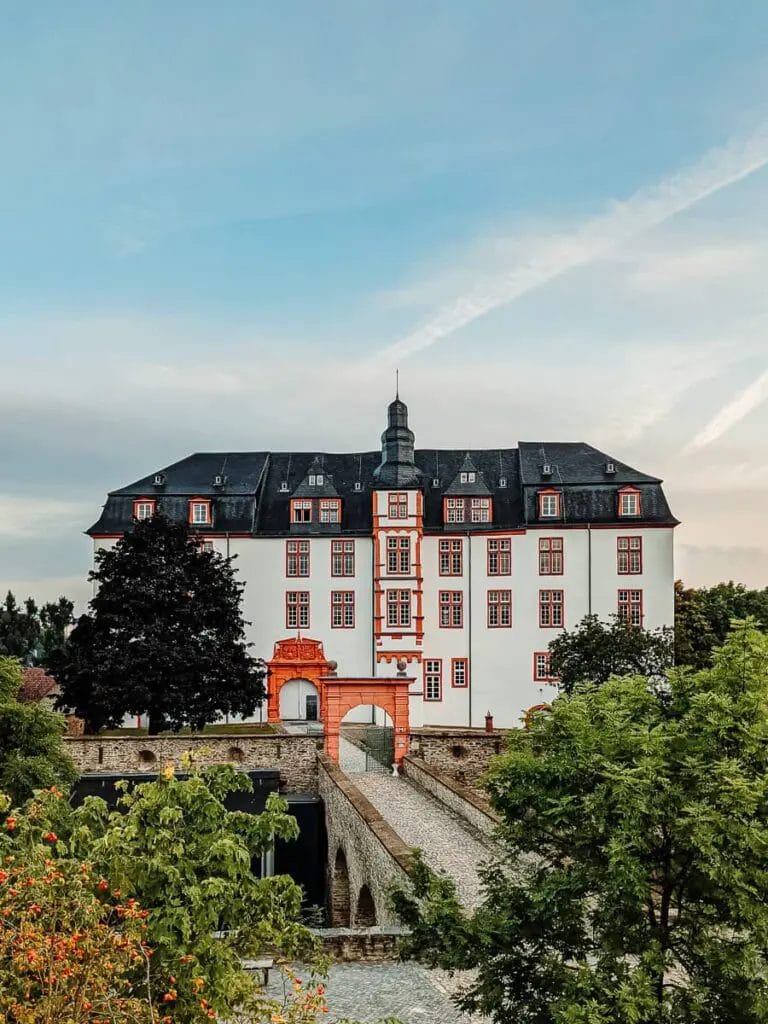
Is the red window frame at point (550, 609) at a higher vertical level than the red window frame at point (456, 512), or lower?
lower

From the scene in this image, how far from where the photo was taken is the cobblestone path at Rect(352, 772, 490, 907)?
15.1 m

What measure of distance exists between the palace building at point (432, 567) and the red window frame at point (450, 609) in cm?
6

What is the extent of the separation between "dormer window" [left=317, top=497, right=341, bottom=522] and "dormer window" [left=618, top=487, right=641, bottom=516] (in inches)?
474

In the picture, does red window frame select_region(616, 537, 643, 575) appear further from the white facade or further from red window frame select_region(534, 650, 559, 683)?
red window frame select_region(534, 650, 559, 683)

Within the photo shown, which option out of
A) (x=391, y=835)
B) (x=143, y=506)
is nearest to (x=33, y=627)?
(x=143, y=506)

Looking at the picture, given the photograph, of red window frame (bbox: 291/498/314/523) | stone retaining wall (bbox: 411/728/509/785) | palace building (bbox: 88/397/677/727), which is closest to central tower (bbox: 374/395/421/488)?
palace building (bbox: 88/397/677/727)

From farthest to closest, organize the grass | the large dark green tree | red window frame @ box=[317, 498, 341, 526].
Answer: red window frame @ box=[317, 498, 341, 526] < the grass < the large dark green tree

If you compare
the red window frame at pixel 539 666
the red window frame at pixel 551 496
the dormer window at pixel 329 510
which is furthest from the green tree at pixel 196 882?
the red window frame at pixel 551 496

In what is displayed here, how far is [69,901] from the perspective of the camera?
21.8 feet

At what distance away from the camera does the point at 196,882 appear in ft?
24.3

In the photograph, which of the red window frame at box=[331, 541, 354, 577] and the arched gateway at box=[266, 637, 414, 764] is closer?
the arched gateway at box=[266, 637, 414, 764]

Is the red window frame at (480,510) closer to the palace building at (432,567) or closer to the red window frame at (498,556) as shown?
the palace building at (432,567)

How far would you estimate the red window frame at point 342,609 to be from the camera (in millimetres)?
39281

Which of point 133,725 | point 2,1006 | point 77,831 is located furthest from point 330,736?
point 2,1006
